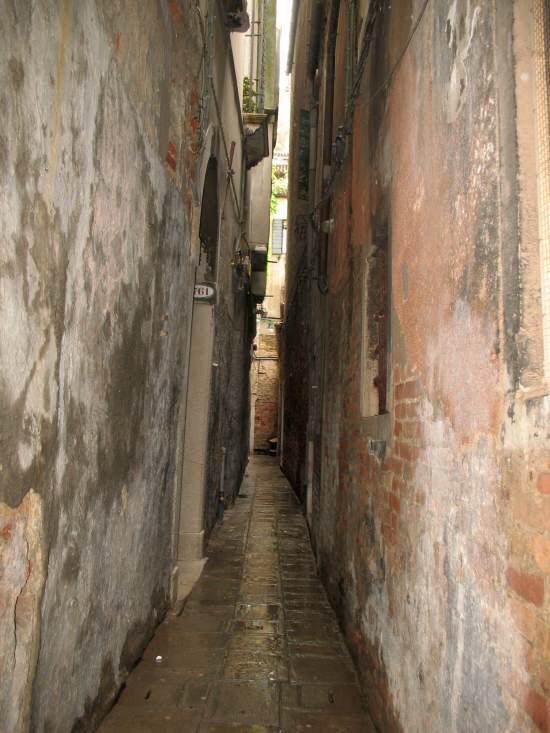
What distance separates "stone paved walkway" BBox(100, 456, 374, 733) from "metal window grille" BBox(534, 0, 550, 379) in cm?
253

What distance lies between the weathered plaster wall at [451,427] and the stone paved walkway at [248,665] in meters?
0.25

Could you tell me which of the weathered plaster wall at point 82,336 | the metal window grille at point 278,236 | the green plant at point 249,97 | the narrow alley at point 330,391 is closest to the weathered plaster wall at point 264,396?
the metal window grille at point 278,236

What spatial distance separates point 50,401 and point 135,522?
1589 mm

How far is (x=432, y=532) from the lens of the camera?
7.18ft

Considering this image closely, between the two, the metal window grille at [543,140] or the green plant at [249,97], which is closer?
the metal window grille at [543,140]

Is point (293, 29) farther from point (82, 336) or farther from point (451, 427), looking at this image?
point (451, 427)

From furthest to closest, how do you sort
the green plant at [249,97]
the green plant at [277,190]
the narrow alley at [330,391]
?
the green plant at [277,190] < the green plant at [249,97] < the narrow alley at [330,391]

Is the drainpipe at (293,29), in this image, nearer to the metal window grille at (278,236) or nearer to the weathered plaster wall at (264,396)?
the metal window grille at (278,236)

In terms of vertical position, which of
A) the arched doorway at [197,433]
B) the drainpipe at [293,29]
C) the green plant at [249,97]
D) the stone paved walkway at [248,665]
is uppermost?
the drainpipe at [293,29]

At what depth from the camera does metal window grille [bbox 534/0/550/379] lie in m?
1.48

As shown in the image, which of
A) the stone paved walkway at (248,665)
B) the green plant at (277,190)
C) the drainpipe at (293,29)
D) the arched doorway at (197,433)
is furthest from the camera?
the green plant at (277,190)

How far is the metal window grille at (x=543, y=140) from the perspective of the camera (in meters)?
1.48

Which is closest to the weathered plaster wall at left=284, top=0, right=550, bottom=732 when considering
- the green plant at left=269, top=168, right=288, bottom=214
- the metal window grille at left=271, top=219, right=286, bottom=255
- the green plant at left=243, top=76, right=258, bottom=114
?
the green plant at left=243, top=76, right=258, bottom=114

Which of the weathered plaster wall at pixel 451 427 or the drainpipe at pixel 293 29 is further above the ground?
the drainpipe at pixel 293 29
